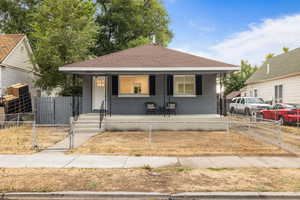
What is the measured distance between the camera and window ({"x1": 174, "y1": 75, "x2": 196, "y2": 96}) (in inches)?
516

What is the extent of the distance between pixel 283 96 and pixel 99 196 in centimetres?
1940

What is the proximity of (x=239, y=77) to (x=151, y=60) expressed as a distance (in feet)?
95.8

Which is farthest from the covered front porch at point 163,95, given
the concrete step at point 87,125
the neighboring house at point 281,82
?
the neighboring house at point 281,82

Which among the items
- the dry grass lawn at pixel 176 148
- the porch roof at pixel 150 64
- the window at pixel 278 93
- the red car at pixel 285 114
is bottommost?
the dry grass lawn at pixel 176 148

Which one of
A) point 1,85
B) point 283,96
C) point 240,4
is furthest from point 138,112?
point 240,4

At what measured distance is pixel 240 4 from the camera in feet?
78.5

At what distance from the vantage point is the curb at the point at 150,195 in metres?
3.99

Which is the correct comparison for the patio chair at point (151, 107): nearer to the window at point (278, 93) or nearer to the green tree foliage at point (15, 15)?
the window at point (278, 93)

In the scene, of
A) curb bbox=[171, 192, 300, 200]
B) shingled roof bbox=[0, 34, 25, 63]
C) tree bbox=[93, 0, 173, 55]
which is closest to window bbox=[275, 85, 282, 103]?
tree bbox=[93, 0, 173, 55]

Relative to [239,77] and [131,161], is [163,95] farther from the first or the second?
[239,77]

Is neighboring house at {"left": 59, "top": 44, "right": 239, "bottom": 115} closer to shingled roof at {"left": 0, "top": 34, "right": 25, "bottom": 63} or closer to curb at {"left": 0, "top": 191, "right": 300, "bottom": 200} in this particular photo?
shingled roof at {"left": 0, "top": 34, "right": 25, "bottom": 63}

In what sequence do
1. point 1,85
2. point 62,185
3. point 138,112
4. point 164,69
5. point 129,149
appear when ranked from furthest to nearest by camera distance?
point 1,85 < point 138,112 < point 164,69 < point 129,149 < point 62,185

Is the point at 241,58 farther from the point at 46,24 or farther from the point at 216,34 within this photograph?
the point at 46,24

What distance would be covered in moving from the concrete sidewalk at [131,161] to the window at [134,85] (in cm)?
691
